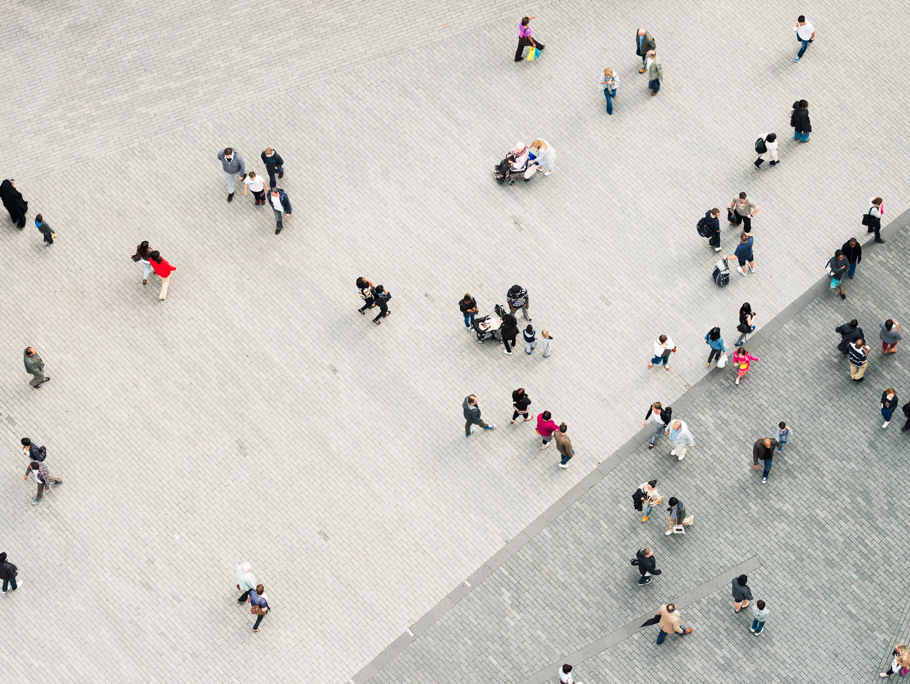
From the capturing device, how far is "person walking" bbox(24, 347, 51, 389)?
79.7 feet

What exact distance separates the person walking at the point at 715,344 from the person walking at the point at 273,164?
32.6 ft

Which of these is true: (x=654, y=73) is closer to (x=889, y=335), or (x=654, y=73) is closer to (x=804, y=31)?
(x=804, y=31)

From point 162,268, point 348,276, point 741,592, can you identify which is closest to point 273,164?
point 348,276

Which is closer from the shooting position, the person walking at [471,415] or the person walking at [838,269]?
the person walking at [471,415]

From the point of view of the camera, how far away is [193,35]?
2950 centimetres

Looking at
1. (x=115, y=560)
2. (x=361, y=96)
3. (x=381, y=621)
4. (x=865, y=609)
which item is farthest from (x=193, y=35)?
(x=865, y=609)

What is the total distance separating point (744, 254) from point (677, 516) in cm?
607

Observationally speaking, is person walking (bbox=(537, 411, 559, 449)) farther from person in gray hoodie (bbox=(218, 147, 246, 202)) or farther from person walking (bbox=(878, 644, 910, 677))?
person in gray hoodie (bbox=(218, 147, 246, 202))

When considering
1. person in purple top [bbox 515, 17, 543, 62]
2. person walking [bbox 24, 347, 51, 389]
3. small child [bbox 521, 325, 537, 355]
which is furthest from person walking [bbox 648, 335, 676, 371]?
person walking [bbox 24, 347, 51, 389]

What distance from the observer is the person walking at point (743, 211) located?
26281 mm

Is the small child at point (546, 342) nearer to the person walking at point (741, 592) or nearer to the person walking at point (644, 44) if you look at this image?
the person walking at point (741, 592)

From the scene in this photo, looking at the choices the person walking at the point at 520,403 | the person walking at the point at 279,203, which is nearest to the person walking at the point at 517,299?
the person walking at the point at 520,403

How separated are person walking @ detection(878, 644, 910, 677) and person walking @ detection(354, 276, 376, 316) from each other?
12.0 metres

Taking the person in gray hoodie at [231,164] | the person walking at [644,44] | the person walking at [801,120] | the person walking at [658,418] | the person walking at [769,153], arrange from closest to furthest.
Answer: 1. the person walking at [658,418]
2. the person in gray hoodie at [231,164]
3. the person walking at [769,153]
4. the person walking at [801,120]
5. the person walking at [644,44]
